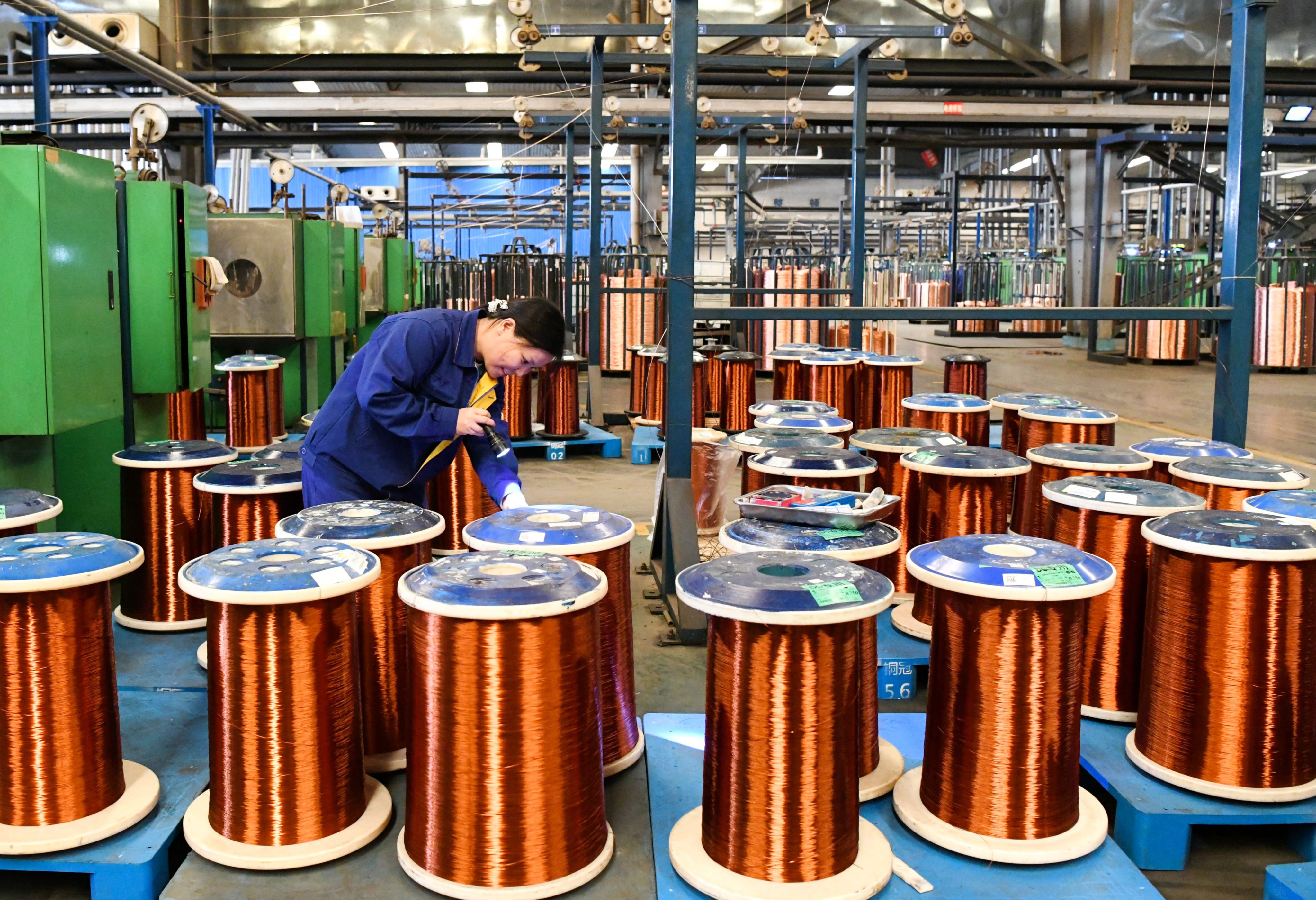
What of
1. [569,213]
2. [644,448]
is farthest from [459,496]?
[569,213]

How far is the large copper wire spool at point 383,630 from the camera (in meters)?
3.08

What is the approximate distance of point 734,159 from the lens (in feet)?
47.4

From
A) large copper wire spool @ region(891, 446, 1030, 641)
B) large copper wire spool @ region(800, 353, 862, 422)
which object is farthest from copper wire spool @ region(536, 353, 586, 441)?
large copper wire spool @ region(891, 446, 1030, 641)

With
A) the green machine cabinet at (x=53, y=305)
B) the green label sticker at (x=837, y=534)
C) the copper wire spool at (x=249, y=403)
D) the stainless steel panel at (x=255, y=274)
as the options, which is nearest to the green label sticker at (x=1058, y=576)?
the green label sticker at (x=837, y=534)

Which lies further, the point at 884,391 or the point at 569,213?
the point at 569,213

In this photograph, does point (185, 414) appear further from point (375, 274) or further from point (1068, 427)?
point (375, 274)

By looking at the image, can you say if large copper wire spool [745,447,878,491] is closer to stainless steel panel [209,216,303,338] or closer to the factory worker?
the factory worker

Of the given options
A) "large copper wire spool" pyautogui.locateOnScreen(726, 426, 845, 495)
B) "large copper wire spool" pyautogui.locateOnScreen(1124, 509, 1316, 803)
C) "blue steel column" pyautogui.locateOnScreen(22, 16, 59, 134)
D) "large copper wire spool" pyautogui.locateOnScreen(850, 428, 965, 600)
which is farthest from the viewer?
"blue steel column" pyautogui.locateOnScreen(22, 16, 59, 134)

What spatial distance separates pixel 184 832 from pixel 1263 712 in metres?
2.78

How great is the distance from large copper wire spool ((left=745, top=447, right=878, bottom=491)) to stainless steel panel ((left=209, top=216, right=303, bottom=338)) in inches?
198

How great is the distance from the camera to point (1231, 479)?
3.91 meters

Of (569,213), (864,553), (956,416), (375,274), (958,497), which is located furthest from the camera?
(375,274)

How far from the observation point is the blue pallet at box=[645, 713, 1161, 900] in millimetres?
2502

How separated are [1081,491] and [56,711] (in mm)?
3009
